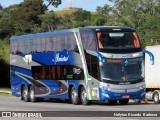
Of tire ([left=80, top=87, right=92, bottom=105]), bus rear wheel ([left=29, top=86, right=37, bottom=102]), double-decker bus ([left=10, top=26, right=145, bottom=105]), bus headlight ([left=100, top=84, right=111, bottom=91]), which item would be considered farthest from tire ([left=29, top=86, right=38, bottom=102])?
bus headlight ([left=100, top=84, right=111, bottom=91])

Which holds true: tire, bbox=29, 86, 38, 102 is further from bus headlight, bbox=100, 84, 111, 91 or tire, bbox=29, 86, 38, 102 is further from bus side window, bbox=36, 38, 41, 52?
bus headlight, bbox=100, 84, 111, 91

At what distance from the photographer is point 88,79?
30.9 m

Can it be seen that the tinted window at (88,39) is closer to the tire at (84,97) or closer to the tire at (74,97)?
the tire at (84,97)

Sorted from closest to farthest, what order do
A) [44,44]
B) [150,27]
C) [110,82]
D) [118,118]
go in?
[118,118] < [110,82] < [44,44] < [150,27]

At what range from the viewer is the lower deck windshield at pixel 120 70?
98.5 ft

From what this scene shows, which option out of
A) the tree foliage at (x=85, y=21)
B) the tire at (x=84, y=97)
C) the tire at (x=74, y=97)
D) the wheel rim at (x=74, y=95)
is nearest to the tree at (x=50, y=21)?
the tree foliage at (x=85, y=21)

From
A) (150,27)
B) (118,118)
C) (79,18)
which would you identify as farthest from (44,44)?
(79,18)

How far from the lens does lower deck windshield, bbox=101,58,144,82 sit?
30016 mm

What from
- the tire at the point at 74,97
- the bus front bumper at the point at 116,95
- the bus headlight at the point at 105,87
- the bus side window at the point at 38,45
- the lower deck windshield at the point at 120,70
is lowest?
the tire at the point at 74,97

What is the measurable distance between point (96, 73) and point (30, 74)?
7672mm

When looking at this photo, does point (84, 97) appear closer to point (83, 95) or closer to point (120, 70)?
point (83, 95)

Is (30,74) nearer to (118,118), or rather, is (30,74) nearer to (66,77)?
(66,77)

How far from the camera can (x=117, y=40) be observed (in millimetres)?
30562

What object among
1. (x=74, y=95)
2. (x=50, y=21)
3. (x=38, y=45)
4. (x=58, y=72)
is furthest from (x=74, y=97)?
(x=50, y=21)
